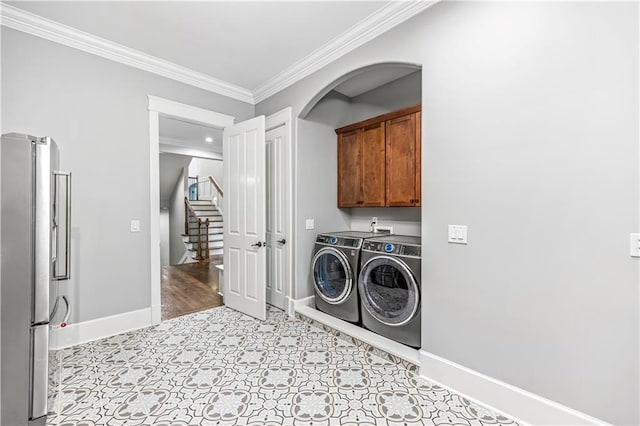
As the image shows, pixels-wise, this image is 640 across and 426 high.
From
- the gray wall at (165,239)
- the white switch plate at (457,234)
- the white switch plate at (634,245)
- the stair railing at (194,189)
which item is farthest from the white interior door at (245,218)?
the stair railing at (194,189)

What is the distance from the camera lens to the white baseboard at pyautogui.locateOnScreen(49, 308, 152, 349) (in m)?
2.47

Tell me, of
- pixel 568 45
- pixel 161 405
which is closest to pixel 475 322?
pixel 568 45

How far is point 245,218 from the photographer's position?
3.21m

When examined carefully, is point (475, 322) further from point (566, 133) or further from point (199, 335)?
point (199, 335)

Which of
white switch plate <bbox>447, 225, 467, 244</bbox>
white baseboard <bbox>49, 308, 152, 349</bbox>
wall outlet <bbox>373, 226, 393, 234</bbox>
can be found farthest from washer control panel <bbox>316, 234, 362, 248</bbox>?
white baseboard <bbox>49, 308, 152, 349</bbox>

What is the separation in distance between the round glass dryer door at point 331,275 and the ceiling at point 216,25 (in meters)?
2.08

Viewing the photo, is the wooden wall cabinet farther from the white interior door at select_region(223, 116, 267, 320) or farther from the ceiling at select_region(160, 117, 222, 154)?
the ceiling at select_region(160, 117, 222, 154)

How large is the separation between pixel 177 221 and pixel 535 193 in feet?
30.3

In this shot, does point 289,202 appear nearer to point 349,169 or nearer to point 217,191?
point 349,169

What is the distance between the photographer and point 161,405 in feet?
5.76

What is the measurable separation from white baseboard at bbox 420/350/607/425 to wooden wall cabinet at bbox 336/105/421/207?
1414 millimetres

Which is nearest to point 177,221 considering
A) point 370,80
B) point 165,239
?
point 165,239

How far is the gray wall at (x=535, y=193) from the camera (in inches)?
52.9

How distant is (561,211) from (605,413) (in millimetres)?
1018
